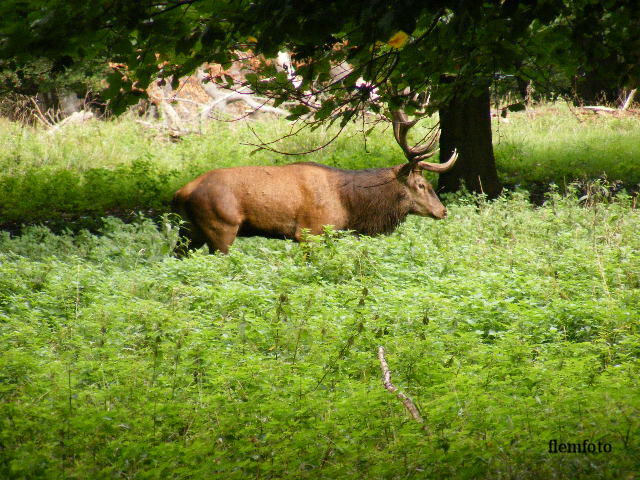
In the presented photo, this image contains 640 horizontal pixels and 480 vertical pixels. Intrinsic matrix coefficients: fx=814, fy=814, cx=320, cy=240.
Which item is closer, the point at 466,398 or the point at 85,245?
the point at 466,398

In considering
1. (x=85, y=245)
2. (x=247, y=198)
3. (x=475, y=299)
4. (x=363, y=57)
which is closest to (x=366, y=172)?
(x=247, y=198)

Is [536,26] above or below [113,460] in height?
above

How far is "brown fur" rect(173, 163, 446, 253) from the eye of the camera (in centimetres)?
957

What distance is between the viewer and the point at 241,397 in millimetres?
4824

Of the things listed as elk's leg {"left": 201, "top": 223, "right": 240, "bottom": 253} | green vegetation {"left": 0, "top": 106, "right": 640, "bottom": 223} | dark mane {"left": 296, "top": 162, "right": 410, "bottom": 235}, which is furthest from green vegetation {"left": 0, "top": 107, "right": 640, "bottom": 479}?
green vegetation {"left": 0, "top": 106, "right": 640, "bottom": 223}

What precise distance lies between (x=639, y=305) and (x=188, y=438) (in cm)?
377

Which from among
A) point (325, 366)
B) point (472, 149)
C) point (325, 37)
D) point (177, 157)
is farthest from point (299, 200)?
point (177, 157)

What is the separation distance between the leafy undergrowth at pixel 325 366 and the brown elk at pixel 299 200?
1198 millimetres

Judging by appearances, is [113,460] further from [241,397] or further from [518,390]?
[518,390]

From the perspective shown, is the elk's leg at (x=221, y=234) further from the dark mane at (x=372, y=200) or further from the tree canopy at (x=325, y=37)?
the tree canopy at (x=325, y=37)

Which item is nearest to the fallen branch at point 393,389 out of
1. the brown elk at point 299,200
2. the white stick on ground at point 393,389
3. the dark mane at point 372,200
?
the white stick on ground at point 393,389

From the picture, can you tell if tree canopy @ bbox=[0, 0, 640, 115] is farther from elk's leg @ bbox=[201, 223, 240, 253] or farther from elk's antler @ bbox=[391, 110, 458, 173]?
elk's leg @ bbox=[201, 223, 240, 253]

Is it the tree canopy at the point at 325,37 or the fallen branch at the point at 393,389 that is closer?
the tree canopy at the point at 325,37

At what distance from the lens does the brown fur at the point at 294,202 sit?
9.57m
